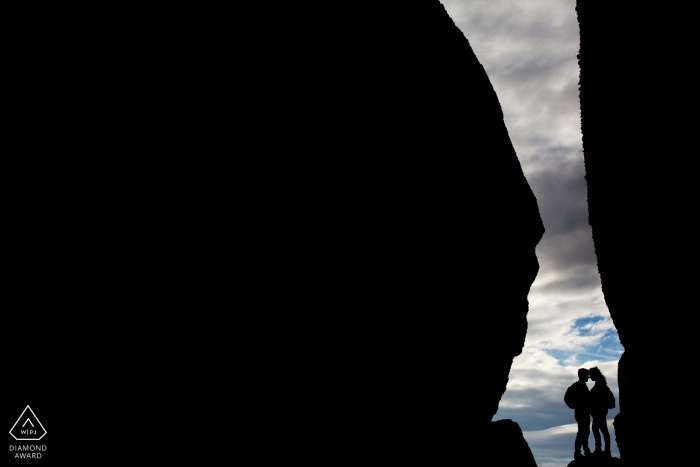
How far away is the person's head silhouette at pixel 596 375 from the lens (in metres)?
8.17

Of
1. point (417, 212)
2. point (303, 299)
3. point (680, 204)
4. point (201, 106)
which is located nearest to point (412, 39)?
point (417, 212)

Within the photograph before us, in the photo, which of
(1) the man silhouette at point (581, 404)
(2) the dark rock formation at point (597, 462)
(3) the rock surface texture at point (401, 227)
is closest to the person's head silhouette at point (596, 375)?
(1) the man silhouette at point (581, 404)

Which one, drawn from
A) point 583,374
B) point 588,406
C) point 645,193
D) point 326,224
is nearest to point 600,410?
point 588,406

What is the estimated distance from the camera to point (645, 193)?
6.03m

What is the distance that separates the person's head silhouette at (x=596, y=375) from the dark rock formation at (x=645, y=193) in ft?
1.83

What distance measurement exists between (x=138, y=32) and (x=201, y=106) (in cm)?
64

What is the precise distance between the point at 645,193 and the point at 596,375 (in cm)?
373

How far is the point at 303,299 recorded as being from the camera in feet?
11.7

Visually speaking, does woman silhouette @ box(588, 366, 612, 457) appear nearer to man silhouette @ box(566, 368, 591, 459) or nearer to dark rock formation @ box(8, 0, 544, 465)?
man silhouette @ box(566, 368, 591, 459)

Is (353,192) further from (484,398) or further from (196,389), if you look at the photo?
(484,398)

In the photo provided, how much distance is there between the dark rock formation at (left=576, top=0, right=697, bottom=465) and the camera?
5430mm

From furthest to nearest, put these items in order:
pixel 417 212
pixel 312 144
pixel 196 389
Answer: pixel 417 212, pixel 312 144, pixel 196 389

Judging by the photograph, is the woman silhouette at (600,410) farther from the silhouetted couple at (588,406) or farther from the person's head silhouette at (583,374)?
the person's head silhouette at (583,374)

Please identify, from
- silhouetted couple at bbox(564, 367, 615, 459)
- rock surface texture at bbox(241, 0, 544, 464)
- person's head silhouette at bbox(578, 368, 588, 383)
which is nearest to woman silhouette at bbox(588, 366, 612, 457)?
silhouetted couple at bbox(564, 367, 615, 459)
